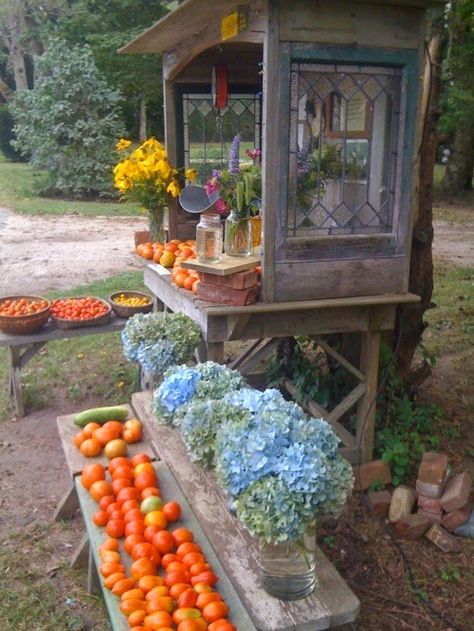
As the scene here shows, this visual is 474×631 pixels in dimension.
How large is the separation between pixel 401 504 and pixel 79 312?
9.24 ft

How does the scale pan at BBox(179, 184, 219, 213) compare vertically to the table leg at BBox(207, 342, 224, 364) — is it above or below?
above

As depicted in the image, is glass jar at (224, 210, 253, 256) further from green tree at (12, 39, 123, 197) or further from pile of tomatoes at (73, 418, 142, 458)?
green tree at (12, 39, 123, 197)

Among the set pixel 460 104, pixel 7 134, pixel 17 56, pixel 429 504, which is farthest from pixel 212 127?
pixel 17 56

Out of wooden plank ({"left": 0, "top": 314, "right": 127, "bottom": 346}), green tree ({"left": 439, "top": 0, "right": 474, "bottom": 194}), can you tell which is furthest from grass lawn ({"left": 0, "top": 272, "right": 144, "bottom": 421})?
green tree ({"left": 439, "top": 0, "right": 474, "bottom": 194})

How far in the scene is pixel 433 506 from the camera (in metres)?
3.60

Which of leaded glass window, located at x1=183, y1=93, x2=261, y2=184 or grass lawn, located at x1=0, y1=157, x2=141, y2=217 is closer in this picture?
leaded glass window, located at x1=183, y1=93, x2=261, y2=184

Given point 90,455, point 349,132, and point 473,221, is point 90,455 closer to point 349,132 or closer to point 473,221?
point 349,132

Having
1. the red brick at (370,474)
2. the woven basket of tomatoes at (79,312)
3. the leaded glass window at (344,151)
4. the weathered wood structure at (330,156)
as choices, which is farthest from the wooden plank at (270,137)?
the woven basket of tomatoes at (79,312)

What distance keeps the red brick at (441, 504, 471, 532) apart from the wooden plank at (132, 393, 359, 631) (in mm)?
1368

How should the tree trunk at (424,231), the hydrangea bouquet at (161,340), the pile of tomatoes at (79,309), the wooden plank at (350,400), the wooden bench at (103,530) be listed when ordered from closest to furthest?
1. the wooden bench at (103,530)
2. the hydrangea bouquet at (161,340)
3. the wooden plank at (350,400)
4. the tree trunk at (424,231)
5. the pile of tomatoes at (79,309)

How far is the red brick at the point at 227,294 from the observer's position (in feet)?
10.7

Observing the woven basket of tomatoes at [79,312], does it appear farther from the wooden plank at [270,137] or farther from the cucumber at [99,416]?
the wooden plank at [270,137]

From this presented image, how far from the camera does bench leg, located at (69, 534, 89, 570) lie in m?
3.31

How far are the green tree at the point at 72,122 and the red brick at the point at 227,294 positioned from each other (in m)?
13.3
